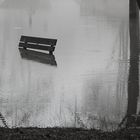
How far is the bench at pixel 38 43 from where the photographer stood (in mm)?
22000

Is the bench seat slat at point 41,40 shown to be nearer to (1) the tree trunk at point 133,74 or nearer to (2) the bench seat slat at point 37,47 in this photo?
(2) the bench seat slat at point 37,47

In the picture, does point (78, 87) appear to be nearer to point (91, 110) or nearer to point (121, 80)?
point (121, 80)

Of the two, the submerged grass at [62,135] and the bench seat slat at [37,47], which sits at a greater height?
the bench seat slat at [37,47]

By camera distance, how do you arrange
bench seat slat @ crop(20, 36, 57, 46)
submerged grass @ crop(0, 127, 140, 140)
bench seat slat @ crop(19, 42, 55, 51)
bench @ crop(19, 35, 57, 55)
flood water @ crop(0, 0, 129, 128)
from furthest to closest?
bench seat slat @ crop(19, 42, 55, 51) < bench @ crop(19, 35, 57, 55) < bench seat slat @ crop(20, 36, 57, 46) < flood water @ crop(0, 0, 129, 128) < submerged grass @ crop(0, 127, 140, 140)

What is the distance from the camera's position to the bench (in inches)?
866

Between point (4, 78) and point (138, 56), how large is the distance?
746 cm

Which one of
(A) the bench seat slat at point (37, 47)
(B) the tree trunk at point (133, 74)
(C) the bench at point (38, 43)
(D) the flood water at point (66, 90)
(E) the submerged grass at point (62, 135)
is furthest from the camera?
(A) the bench seat slat at point (37, 47)

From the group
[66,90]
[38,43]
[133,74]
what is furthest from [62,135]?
[38,43]

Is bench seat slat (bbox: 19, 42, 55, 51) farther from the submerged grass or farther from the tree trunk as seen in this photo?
the submerged grass

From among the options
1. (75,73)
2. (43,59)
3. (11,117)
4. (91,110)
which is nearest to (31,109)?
(11,117)

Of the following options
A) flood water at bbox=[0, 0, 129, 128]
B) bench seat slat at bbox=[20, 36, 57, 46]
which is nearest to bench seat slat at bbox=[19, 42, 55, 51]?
bench seat slat at bbox=[20, 36, 57, 46]

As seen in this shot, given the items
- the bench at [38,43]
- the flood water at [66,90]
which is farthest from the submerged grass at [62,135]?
the bench at [38,43]

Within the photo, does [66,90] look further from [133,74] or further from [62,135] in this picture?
[62,135]

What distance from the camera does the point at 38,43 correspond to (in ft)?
77.3
